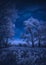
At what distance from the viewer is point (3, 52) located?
2885 millimetres

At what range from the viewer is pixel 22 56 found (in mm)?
2832

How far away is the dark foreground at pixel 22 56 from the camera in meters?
2.80

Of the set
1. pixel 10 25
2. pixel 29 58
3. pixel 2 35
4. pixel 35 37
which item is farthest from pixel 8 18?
pixel 29 58

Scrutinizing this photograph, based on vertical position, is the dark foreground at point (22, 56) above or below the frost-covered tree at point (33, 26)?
below

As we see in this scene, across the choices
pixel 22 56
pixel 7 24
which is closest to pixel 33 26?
pixel 7 24

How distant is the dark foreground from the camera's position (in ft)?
9.20

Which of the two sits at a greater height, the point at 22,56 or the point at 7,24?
the point at 7,24

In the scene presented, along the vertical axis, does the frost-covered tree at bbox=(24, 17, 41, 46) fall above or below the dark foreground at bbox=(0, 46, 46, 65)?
above

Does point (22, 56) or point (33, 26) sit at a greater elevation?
point (33, 26)

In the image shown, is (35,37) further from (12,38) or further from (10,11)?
(10,11)

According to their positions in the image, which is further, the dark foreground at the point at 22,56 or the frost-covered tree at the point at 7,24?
the frost-covered tree at the point at 7,24

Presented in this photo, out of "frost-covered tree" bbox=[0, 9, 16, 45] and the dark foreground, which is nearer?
the dark foreground

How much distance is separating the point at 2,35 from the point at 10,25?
259 millimetres

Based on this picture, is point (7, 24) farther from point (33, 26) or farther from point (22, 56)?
point (22, 56)
